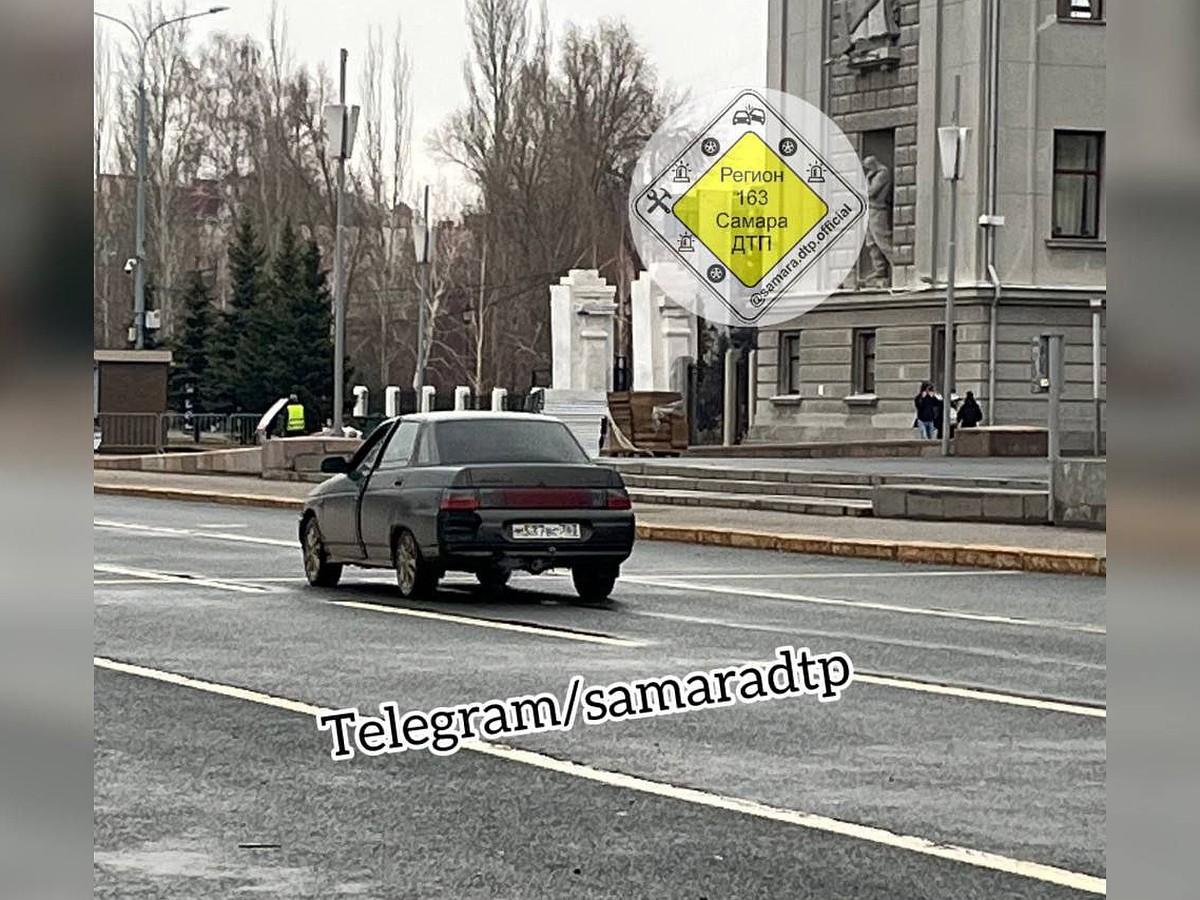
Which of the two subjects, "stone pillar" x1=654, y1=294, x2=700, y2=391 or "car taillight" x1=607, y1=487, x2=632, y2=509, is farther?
"stone pillar" x1=654, y1=294, x2=700, y2=391

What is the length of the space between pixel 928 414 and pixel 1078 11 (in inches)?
367

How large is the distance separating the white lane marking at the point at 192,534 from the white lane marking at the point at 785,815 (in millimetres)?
13481

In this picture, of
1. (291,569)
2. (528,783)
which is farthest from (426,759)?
(291,569)

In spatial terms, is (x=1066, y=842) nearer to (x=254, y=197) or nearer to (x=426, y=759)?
(x=426, y=759)

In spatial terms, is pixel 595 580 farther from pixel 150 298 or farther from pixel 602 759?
pixel 150 298

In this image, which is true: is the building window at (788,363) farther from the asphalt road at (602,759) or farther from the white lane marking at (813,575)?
the asphalt road at (602,759)

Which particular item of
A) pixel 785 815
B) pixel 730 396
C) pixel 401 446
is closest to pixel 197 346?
pixel 730 396

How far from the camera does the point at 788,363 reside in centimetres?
5531

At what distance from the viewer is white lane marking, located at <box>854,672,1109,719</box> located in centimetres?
1084

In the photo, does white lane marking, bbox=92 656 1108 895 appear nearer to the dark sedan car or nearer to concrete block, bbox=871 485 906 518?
the dark sedan car

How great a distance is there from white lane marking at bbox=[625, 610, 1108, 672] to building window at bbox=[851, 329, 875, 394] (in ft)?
120

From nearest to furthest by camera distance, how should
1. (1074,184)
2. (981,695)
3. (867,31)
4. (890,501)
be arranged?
1. (981,695)
2. (890,501)
3. (1074,184)
4. (867,31)

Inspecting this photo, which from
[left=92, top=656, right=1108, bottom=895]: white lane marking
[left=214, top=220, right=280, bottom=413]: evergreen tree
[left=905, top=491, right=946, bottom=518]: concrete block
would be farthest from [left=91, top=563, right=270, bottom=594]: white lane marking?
[left=214, top=220, right=280, bottom=413]: evergreen tree
